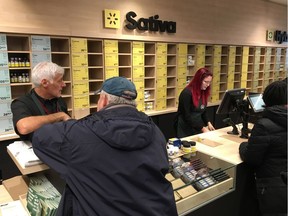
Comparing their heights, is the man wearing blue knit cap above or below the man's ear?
below

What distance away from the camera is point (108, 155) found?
3.67ft

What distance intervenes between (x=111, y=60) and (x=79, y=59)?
0.60 meters

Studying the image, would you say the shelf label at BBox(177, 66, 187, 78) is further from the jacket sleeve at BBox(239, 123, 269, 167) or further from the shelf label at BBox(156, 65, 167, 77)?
the jacket sleeve at BBox(239, 123, 269, 167)

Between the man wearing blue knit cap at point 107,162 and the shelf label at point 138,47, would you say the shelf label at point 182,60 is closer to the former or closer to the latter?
the shelf label at point 138,47

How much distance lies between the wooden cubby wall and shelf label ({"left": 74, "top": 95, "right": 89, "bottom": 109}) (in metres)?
0.08

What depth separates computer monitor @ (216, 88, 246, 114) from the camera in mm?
2992

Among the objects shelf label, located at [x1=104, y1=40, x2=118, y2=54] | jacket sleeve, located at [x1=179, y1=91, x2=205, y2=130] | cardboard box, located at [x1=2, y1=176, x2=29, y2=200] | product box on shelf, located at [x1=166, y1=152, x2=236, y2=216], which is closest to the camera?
cardboard box, located at [x1=2, y1=176, x2=29, y2=200]

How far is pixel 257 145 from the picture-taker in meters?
1.99

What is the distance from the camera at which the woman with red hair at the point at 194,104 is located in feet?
10.7

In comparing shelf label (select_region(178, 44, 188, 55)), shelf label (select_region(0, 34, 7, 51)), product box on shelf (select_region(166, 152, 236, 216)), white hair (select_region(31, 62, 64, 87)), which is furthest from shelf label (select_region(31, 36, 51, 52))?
shelf label (select_region(178, 44, 188, 55))

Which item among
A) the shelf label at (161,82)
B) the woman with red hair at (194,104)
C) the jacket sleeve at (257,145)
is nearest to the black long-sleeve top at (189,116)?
the woman with red hair at (194,104)

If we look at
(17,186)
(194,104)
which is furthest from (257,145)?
(17,186)

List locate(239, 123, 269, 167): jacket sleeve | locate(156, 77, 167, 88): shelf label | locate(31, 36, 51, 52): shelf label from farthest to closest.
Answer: locate(156, 77, 167, 88): shelf label, locate(31, 36, 51, 52): shelf label, locate(239, 123, 269, 167): jacket sleeve

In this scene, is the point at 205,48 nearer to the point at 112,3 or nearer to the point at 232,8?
the point at 232,8
